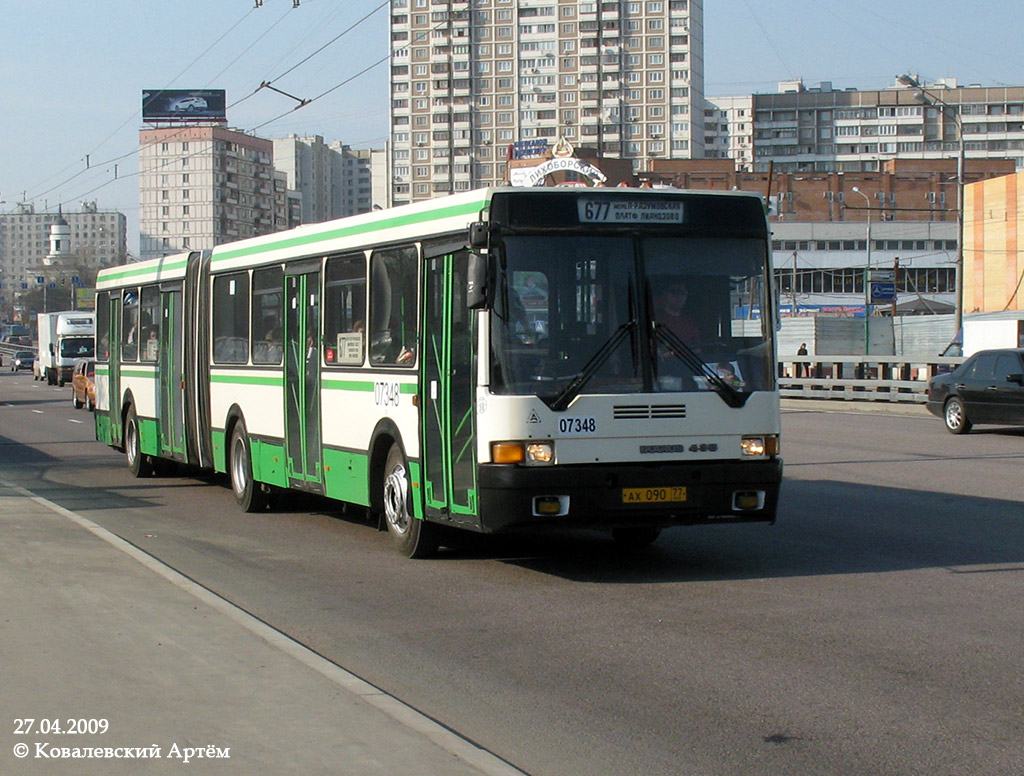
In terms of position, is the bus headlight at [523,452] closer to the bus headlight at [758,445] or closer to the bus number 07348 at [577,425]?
the bus number 07348 at [577,425]

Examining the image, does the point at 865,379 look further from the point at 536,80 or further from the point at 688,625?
the point at 536,80

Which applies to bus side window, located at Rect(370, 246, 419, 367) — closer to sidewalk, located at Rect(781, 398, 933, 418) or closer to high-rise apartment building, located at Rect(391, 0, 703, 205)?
sidewalk, located at Rect(781, 398, 933, 418)

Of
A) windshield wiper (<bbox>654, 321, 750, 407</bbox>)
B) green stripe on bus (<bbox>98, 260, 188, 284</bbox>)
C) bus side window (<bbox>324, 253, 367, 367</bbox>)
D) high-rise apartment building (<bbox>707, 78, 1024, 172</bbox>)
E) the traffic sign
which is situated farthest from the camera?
high-rise apartment building (<bbox>707, 78, 1024, 172</bbox>)

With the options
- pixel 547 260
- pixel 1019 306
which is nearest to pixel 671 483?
pixel 547 260

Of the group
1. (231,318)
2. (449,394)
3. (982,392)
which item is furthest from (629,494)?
(982,392)

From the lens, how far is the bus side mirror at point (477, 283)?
930 centimetres

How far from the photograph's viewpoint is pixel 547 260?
31.6 feet

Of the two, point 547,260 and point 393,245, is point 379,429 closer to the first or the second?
point 393,245

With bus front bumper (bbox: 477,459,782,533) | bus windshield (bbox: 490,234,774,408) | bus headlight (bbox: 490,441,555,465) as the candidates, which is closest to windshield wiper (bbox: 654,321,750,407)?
bus windshield (bbox: 490,234,774,408)

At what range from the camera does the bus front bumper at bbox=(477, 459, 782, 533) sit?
31.2 ft

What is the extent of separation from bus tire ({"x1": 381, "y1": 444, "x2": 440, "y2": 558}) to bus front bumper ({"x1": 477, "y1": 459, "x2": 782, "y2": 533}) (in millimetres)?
1384

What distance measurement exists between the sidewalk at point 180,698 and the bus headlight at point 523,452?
2.18 m

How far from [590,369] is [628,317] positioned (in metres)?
0.47

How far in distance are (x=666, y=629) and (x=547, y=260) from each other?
9.33ft
